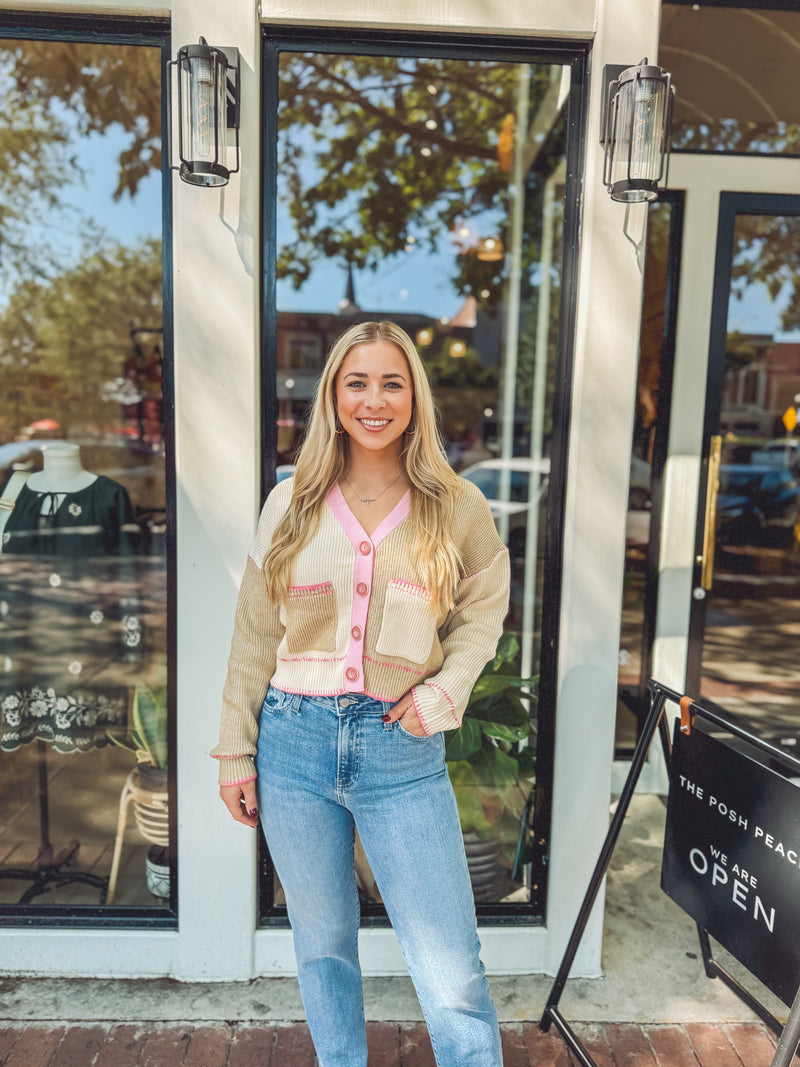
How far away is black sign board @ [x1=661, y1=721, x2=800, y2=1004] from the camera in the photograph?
5.58 ft

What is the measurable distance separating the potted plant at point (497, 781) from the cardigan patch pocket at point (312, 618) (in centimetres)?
103

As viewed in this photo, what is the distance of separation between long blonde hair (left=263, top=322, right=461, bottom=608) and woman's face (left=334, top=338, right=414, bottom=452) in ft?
0.07

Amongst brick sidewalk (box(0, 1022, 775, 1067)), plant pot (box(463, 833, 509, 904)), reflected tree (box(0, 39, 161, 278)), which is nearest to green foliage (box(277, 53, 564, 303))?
reflected tree (box(0, 39, 161, 278))

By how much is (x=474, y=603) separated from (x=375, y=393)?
1.73 ft

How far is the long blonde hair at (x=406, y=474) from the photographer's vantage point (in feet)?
5.44

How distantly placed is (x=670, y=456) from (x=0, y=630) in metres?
2.96

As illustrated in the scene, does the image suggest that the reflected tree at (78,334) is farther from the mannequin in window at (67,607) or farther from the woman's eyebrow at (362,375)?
the woman's eyebrow at (362,375)

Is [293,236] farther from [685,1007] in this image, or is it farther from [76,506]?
[685,1007]

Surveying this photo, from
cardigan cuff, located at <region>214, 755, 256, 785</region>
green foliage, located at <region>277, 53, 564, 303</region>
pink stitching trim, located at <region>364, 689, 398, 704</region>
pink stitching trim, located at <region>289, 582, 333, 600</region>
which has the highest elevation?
green foliage, located at <region>277, 53, 564, 303</region>

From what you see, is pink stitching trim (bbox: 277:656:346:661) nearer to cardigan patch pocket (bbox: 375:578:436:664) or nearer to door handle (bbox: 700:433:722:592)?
cardigan patch pocket (bbox: 375:578:436:664)

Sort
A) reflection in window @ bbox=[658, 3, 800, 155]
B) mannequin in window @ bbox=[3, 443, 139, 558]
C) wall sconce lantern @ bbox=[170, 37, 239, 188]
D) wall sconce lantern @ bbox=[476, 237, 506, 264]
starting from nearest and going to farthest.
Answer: wall sconce lantern @ bbox=[170, 37, 239, 188] < mannequin in window @ bbox=[3, 443, 139, 558] < reflection in window @ bbox=[658, 3, 800, 155] < wall sconce lantern @ bbox=[476, 237, 506, 264]

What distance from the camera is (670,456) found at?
3514 millimetres

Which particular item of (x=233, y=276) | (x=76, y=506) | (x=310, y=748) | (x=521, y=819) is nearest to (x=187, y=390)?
(x=233, y=276)

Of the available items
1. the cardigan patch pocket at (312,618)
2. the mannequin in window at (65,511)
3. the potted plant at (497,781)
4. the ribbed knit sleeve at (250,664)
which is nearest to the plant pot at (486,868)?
the potted plant at (497,781)
